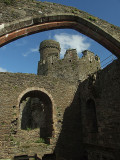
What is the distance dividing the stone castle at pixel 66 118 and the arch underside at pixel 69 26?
3.16 meters

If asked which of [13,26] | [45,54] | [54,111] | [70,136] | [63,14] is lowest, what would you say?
[70,136]

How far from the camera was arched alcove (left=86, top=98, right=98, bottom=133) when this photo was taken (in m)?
9.60

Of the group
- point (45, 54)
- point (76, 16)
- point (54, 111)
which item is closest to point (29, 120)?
point (54, 111)

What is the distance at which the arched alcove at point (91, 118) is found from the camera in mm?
9600

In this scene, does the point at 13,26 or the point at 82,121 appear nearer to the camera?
the point at 13,26

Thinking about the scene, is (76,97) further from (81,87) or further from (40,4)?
(40,4)

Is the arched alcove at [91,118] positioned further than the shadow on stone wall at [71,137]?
Yes

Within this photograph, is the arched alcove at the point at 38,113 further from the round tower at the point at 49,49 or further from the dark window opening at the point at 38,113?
the round tower at the point at 49,49

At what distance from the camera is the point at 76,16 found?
451 cm

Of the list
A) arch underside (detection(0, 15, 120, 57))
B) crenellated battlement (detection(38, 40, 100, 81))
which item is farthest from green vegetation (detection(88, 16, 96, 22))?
crenellated battlement (detection(38, 40, 100, 81))

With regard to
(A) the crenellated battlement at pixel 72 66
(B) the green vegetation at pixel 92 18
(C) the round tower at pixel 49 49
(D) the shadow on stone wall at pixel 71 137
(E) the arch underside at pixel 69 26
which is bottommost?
(D) the shadow on stone wall at pixel 71 137

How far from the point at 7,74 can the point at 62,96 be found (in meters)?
4.09

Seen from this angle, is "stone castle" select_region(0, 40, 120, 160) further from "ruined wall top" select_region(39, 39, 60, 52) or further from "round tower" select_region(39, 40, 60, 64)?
"ruined wall top" select_region(39, 39, 60, 52)

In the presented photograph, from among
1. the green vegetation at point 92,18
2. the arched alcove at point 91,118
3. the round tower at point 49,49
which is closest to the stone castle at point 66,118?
the arched alcove at point 91,118
